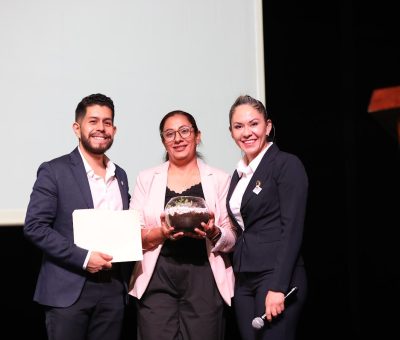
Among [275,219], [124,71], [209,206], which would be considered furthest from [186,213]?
[124,71]

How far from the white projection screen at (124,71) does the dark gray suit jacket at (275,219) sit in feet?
2.12

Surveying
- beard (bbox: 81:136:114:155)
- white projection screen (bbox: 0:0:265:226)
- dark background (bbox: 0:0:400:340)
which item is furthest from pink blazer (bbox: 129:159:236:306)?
dark background (bbox: 0:0:400:340)

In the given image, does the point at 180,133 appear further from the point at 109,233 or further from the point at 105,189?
the point at 109,233

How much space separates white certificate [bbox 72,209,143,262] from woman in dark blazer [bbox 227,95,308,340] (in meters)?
0.39

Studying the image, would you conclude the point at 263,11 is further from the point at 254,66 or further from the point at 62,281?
the point at 62,281

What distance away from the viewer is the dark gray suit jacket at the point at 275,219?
1.81 m

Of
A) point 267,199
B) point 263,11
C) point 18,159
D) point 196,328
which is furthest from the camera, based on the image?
point 263,11

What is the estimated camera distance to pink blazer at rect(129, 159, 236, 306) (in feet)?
6.75

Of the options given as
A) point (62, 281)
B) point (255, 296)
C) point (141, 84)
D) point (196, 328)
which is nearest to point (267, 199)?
point (255, 296)

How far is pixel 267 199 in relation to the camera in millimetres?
1896

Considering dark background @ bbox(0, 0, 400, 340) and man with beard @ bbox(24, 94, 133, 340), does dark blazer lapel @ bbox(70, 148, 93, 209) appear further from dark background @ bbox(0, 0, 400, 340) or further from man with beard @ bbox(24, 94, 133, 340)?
dark background @ bbox(0, 0, 400, 340)

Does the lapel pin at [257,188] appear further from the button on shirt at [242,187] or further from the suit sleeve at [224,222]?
the suit sleeve at [224,222]

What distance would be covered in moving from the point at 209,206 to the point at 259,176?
0.87 feet

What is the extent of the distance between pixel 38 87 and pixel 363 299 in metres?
2.00
